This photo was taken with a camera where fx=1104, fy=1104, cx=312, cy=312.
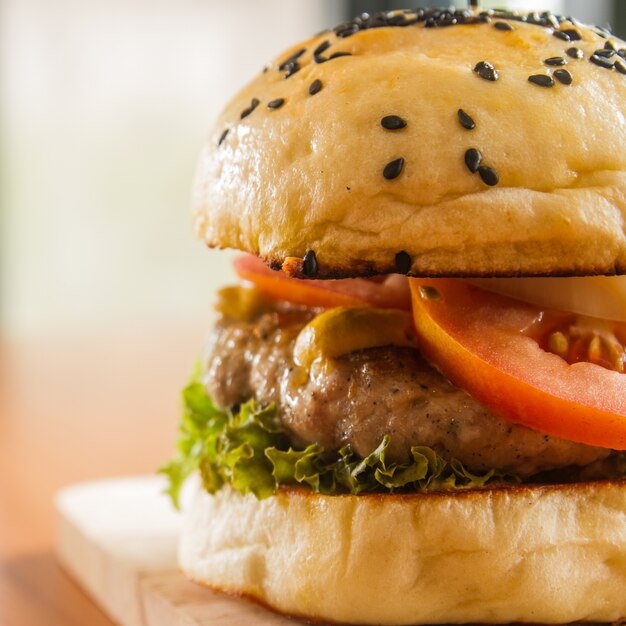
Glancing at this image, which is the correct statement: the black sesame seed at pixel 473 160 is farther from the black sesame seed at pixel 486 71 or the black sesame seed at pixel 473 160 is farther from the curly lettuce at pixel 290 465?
the curly lettuce at pixel 290 465

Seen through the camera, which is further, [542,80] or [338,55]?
[338,55]

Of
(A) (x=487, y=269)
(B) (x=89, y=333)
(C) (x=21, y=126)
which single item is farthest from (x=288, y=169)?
(C) (x=21, y=126)

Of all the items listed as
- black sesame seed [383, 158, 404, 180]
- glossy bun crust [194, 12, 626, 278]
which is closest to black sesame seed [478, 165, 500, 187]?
glossy bun crust [194, 12, 626, 278]

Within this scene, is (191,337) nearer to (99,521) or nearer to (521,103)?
(99,521)

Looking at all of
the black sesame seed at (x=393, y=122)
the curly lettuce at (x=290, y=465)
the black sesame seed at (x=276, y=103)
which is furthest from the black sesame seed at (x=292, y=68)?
the curly lettuce at (x=290, y=465)

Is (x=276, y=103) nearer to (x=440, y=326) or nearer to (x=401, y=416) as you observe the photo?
(x=440, y=326)

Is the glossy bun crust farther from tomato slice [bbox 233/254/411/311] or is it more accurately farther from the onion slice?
tomato slice [bbox 233/254/411/311]

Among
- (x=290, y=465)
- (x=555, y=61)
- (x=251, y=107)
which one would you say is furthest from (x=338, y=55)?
(x=290, y=465)
